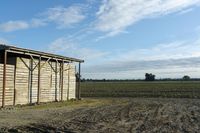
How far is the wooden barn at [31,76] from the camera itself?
25.8 m

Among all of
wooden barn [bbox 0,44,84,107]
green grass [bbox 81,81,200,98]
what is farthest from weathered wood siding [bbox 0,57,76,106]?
green grass [bbox 81,81,200,98]

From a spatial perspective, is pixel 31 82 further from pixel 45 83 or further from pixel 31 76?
pixel 45 83

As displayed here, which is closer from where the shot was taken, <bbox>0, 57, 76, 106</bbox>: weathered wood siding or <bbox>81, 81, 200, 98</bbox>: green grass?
<bbox>0, 57, 76, 106</bbox>: weathered wood siding

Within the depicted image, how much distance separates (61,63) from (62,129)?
63.4 feet

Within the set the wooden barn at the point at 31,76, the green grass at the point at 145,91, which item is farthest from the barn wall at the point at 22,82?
the green grass at the point at 145,91

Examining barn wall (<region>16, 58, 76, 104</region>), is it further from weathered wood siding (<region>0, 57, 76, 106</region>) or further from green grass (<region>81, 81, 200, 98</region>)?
green grass (<region>81, 81, 200, 98</region>)

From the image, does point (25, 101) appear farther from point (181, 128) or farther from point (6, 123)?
point (181, 128)

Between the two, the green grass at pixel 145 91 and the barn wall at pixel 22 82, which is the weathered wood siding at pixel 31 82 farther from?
the green grass at pixel 145 91

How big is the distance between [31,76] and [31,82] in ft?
1.34

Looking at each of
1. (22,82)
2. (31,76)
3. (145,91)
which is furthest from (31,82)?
(145,91)

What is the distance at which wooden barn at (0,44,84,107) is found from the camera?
25812mm

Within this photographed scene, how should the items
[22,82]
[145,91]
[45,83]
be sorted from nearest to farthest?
[22,82], [45,83], [145,91]

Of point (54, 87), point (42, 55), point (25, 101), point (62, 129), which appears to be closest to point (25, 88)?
point (25, 101)

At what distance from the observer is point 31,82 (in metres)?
28.8
